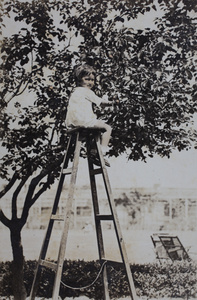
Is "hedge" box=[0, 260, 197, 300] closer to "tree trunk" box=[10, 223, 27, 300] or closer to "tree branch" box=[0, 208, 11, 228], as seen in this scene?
"tree trunk" box=[10, 223, 27, 300]

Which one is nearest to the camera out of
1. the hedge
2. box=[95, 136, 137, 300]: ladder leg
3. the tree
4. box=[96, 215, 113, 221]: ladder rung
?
box=[95, 136, 137, 300]: ladder leg

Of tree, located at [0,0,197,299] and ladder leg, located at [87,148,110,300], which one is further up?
tree, located at [0,0,197,299]

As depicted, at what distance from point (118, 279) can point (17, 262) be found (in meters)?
0.70

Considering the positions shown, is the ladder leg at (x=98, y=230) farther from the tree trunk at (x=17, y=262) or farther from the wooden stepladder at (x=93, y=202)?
the tree trunk at (x=17, y=262)

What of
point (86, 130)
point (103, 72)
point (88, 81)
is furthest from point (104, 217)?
point (103, 72)

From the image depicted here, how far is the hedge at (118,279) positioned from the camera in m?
2.74

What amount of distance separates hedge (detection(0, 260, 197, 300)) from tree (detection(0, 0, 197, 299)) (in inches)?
25.7

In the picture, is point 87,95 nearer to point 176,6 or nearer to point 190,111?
point 190,111

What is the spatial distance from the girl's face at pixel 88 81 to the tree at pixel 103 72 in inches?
9.2

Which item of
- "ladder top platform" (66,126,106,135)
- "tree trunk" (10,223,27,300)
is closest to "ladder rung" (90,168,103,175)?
"ladder top platform" (66,126,106,135)

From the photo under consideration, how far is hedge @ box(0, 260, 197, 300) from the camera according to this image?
9.00 ft

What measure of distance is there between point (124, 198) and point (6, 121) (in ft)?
3.27

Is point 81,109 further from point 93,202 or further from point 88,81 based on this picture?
point 93,202

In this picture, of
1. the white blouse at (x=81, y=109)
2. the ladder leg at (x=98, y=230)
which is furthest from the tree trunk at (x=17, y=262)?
the white blouse at (x=81, y=109)
